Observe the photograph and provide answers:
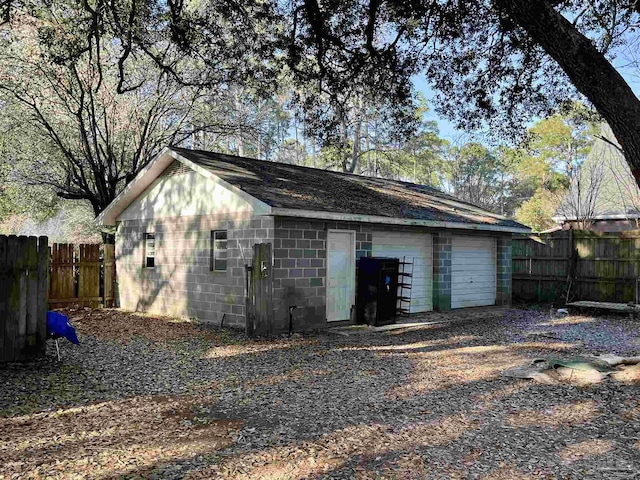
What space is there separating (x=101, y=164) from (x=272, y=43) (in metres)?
9.90

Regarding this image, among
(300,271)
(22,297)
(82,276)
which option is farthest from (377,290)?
(82,276)

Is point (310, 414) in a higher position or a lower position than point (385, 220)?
lower

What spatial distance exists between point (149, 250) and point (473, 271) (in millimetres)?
9493

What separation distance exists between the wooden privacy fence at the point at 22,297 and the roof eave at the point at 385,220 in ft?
13.7

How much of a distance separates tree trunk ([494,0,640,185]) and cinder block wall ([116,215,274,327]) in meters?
6.40

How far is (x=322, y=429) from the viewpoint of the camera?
4.86 metres

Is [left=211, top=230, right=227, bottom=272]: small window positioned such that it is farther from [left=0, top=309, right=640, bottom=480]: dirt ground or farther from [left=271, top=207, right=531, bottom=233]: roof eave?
[left=0, top=309, right=640, bottom=480]: dirt ground

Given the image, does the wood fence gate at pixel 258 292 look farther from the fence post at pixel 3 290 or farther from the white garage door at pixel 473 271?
the white garage door at pixel 473 271

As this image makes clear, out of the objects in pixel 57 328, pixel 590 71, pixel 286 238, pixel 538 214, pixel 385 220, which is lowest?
pixel 57 328

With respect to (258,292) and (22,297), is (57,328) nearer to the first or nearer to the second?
(22,297)

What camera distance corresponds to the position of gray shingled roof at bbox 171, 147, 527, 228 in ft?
36.0

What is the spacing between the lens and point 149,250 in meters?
14.1

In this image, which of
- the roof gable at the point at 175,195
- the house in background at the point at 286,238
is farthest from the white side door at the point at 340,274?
the roof gable at the point at 175,195

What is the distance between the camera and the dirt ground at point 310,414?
13.1 ft
